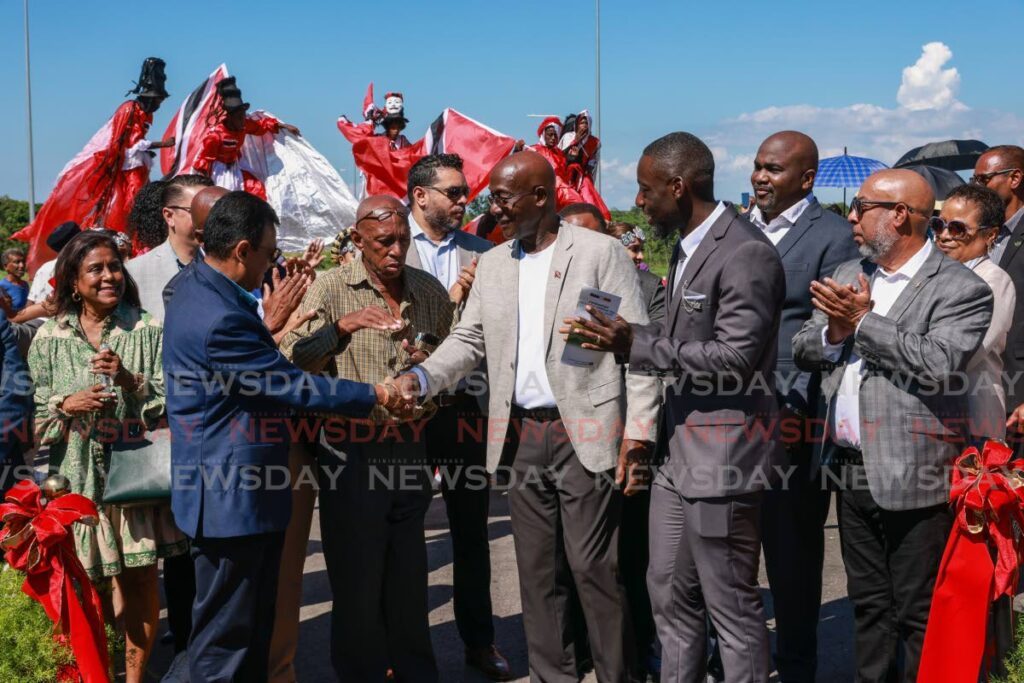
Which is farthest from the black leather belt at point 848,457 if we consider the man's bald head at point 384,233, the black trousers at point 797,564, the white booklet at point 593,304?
the man's bald head at point 384,233

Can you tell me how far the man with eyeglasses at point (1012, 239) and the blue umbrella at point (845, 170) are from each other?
1137cm

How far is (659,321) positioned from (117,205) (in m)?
6.58

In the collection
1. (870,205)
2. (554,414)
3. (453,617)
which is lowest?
(453,617)

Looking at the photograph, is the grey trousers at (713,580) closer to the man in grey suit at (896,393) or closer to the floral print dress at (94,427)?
the man in grey suit at (896,393)

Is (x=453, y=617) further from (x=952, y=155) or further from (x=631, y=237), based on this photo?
(x=952, y=155)

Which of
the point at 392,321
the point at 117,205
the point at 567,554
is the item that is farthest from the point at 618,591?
the point at 117,205

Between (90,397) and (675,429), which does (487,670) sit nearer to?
(675,429)

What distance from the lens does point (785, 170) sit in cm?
490

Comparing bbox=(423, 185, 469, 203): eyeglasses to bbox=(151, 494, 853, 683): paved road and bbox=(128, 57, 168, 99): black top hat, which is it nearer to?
bbox=(151, 494, 853, 683): paved road

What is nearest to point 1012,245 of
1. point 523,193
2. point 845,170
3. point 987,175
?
point 987,175

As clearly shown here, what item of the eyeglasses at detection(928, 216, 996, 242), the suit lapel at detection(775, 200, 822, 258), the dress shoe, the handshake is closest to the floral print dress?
the handshake

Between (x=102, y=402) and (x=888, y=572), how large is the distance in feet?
11.6

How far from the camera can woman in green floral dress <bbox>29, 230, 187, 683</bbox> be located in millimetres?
4492

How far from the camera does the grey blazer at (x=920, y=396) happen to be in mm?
3756
